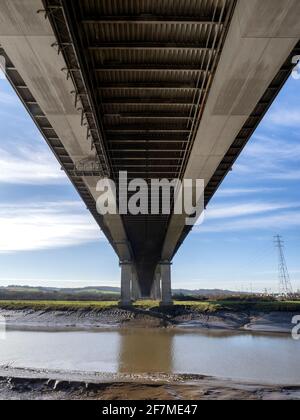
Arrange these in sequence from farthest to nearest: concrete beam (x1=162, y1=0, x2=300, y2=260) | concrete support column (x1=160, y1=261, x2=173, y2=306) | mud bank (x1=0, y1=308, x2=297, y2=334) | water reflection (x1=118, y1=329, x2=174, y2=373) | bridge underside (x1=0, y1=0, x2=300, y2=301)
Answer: concrete support column (x1=160, y1=261, x2=173, y2=306) < mud bank (x1=0, y1=308, x2=297, y2=334) < water reflection (x1=118, y1=329, x2=174, y2=373) < bridge underside (x1=0, y1=0, x2=300, y2=301) < concrete beam (x1=162, y1=0, x2=300, y2=260)

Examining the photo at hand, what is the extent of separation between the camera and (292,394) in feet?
37.7

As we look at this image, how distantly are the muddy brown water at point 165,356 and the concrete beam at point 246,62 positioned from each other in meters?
10.0

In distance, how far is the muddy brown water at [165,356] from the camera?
14.7 m

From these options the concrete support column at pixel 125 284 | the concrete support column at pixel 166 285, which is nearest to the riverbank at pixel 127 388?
the concrete support column at pixel 125 284

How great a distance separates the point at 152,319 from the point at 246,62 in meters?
31.7

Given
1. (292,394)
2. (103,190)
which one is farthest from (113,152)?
(292,394)

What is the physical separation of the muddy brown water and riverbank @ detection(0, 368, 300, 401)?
1.33 metres

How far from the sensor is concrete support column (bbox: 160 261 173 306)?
47.6 meters

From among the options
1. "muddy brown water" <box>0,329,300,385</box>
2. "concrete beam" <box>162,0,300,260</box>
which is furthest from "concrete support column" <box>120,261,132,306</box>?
"concrete beam" <box>162,0,300,260</box>

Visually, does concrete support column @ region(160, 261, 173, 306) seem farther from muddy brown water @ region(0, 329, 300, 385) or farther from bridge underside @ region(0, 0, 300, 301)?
bridge underside @ region(0, 0, 300, 301)

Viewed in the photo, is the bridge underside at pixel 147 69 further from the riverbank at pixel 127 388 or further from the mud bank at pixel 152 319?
the mud bank at pixel 152 319

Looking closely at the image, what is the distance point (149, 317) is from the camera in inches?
1528

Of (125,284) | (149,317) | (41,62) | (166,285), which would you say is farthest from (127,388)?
(125,284)
